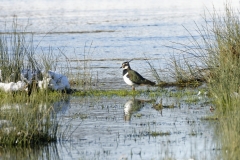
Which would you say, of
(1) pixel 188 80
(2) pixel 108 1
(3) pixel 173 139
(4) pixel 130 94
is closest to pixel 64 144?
(3) pixel 173 139

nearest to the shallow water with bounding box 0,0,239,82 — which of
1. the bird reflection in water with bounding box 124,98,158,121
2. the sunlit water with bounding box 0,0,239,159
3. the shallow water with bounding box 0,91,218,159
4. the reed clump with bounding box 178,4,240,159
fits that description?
the sunlit water with bounding box 0,0,239,159

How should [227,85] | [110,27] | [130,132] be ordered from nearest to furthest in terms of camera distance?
[130,132] < [227,85] < [110,27]

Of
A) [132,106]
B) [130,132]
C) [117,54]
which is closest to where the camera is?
[130,132]

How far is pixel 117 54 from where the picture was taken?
21.2m

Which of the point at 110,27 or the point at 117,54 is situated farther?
the point at 110,27

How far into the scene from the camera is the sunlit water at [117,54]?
8500 millimetres

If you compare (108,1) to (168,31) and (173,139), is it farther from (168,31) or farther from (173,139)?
(173,139)

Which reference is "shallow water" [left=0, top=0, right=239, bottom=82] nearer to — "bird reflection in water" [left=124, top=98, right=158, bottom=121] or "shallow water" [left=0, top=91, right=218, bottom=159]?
"bird reflection in water" [left=124, top=98, right=158, bottom=121]

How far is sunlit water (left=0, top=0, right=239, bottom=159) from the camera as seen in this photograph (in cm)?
850

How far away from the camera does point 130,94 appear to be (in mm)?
13211

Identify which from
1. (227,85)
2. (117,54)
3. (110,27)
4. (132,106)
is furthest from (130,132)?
(110,27)

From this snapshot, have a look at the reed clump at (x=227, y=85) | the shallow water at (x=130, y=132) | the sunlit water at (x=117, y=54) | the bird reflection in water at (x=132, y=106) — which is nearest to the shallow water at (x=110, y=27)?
the sunlit water at (x=117, y=54)

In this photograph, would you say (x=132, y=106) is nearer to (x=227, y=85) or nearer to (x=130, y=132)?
(x=227, y=85)

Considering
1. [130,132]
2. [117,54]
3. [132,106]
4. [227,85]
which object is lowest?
[130,132]
